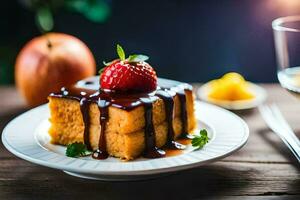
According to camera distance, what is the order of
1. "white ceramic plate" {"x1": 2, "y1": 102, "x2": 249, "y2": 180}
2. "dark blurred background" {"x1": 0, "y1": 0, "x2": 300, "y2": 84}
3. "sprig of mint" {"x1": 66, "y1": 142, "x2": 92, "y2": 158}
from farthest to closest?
"dark blurred background" {"x1": 0, "y1": 0, "x2": 300, "y2": 84} → "sprig of mint" {"x1": 66, "y1": 142, "x2": 92, "y2": 158} → "white ceramic plate" {"x1": 2, "y1": 102, "x2": 249, "y2": 180}

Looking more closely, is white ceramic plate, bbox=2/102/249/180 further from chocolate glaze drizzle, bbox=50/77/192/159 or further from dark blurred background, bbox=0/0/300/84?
dark blurred background, bbox=0/0/300/84

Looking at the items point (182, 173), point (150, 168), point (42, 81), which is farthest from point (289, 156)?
point (42, 81)

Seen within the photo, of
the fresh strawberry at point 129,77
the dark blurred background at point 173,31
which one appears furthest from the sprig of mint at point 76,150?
the dark blurred background at point 173,31

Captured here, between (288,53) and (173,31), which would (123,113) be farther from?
(173,31)

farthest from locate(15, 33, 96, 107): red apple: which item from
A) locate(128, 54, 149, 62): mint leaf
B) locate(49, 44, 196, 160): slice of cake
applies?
locate(128, 54, 149, 62): mint leaf

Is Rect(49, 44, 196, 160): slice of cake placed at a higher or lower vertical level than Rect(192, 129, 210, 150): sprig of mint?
higher

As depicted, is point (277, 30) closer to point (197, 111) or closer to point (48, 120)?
point (197, 111)

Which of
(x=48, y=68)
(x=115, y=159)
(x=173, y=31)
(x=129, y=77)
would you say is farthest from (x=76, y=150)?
(x=173, y=31)
